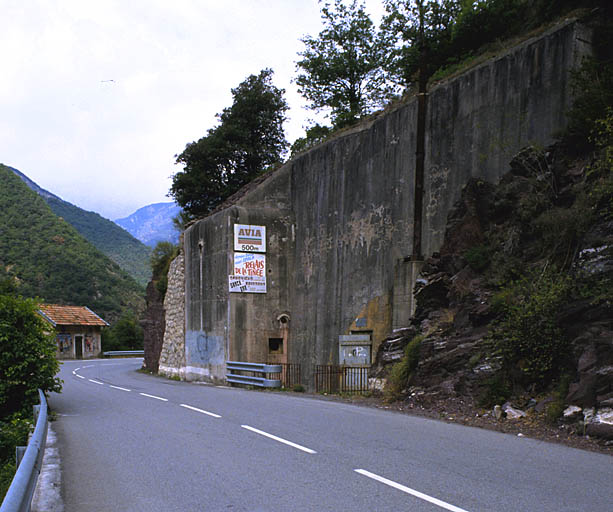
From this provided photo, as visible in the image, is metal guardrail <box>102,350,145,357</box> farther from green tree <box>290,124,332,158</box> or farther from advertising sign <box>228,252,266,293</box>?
advertising sign <box>228,252,266,293</box>

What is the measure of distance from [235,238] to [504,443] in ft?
58.0

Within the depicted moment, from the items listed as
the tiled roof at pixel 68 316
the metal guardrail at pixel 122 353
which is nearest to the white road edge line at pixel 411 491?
the tiled roof at pixel 68 316

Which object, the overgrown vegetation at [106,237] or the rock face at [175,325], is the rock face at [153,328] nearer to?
the rock face at [175,325]

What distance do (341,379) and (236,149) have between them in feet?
69.3

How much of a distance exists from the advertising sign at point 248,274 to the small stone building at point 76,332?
30.3m

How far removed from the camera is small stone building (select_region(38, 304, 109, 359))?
1983 inches

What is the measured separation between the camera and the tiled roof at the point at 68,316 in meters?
49.3

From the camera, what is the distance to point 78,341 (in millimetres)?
51875

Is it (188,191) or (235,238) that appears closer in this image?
(235,238)

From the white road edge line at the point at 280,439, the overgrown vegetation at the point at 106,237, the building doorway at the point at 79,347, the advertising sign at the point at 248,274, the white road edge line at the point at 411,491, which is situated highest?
the overgrown vegetation at the point at 106,237

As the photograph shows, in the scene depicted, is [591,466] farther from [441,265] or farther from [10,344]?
[10,344]

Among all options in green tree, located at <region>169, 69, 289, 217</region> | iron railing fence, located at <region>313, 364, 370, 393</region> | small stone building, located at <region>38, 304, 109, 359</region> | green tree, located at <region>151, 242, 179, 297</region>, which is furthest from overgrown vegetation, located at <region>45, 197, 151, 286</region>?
iron railing fence, located at <region>313, 364, 370, 393</region>

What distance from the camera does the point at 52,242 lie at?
2682 inches

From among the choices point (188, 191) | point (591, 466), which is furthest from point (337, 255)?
A: point (188, 191)
